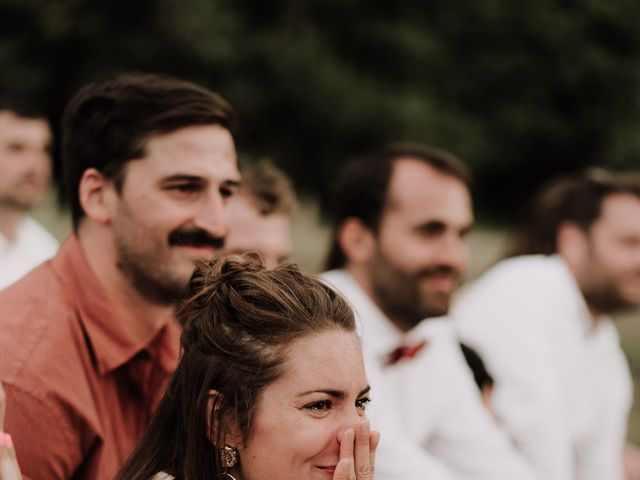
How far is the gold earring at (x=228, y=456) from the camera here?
214 cm

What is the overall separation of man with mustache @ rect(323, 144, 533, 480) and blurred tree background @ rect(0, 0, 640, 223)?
7853mm

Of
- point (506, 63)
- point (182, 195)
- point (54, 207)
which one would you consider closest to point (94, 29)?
point (54, 207)

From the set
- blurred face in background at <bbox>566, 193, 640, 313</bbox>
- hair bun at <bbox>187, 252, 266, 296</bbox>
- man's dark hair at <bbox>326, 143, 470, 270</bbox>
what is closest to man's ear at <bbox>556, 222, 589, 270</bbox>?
blurred face in background at <bbox>566, 193, 640, 313</bbox>

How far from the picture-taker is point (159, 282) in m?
2.62

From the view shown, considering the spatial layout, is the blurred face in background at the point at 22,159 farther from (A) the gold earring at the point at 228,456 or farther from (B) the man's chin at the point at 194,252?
(A) the gold earring at the point at 228,456

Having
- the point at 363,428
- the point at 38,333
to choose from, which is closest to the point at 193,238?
the point at 38,333

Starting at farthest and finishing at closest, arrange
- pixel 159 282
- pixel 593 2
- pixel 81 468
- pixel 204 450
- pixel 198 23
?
pixel 593 2
pixel 198 23
pixel 159 282
pixel 81 468
pixel 204 450

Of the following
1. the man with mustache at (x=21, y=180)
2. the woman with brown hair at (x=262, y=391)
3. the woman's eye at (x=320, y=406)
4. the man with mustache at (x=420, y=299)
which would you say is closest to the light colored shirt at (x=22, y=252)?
the man with mustache at (x=21, y=180)

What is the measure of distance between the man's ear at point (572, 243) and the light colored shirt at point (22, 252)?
2.77 m

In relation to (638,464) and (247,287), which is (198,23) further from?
(247,287)

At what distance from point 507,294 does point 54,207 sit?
7.31m

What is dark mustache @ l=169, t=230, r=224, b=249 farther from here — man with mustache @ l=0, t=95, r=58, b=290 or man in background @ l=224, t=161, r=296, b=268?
man with mustache @ l=0, t=95, r=58, b=290

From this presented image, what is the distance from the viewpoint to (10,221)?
4.89m

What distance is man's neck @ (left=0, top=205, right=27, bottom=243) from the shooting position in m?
4.82
